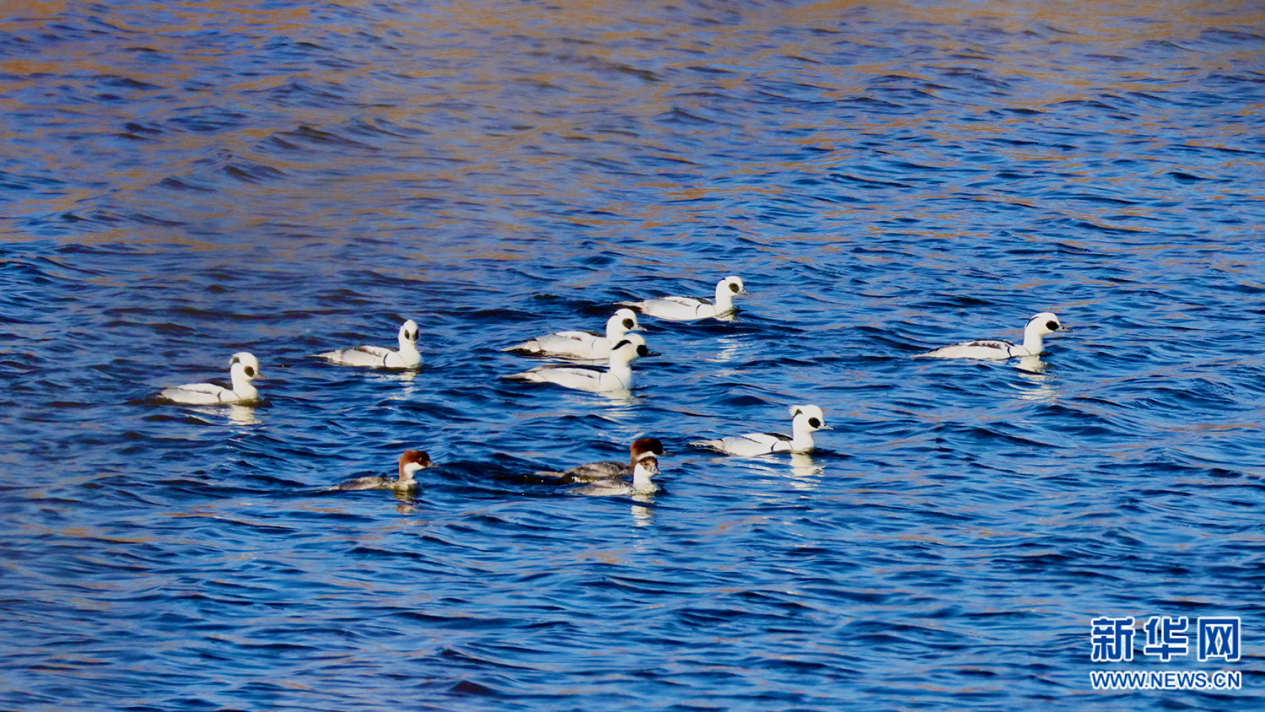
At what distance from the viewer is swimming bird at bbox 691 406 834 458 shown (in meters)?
14.8

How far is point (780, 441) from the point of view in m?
14.8

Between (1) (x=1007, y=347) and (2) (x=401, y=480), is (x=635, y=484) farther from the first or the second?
(1) (x=1007, y=347)

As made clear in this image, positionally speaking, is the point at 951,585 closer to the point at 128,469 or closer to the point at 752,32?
the point at 128,469

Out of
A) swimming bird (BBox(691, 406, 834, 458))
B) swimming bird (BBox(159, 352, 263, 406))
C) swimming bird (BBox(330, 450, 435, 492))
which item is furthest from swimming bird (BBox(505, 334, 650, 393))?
swimming bird (BBox(330, 450, 435, 492))

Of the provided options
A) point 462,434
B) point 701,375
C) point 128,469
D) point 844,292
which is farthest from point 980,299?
point 128,469

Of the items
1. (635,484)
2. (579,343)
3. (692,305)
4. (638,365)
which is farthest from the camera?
(692,305)

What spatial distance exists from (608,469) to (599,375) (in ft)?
10.8

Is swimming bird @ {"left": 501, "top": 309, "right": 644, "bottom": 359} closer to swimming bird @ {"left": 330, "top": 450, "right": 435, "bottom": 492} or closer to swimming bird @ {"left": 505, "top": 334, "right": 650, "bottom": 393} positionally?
swimming bird @ {"left": 505, "top": 334, "right": 650, "bottom": 393}

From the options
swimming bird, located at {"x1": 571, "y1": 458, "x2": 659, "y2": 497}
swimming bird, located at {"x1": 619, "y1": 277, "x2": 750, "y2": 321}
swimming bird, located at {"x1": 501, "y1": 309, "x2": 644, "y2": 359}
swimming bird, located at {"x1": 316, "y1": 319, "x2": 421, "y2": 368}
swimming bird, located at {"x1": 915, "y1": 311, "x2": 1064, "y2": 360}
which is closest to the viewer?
swimming bird, located at {"x1": 571, "y1": 458, "x2": 659, "y2": 497}

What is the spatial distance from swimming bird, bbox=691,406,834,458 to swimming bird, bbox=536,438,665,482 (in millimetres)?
1002

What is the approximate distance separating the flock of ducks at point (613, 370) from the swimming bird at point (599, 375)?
10 millimetres

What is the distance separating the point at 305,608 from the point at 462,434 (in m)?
4.35

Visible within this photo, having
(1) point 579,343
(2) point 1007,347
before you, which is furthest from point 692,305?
(2) point 1007,347

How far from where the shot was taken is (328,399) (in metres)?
16.0
